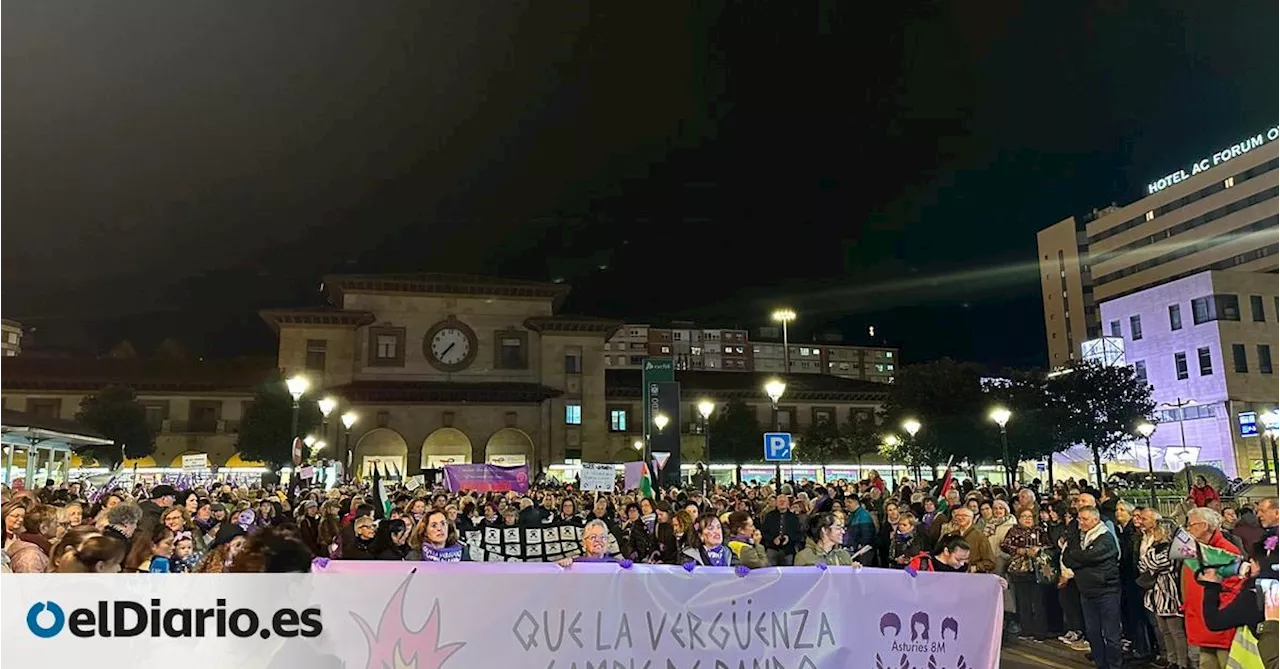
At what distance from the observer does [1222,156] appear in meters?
86.8

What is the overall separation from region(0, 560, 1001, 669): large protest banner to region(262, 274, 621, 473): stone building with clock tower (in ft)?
186

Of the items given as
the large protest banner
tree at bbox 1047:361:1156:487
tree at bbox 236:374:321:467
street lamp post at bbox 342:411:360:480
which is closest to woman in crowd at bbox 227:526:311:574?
the large protest banner

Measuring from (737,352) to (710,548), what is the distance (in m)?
135

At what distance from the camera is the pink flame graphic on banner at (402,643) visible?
18.2 feet

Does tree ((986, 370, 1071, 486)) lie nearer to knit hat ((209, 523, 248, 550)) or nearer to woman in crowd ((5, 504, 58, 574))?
knit hat ((209, 523, 248, 550))

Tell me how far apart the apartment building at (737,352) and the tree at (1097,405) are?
8461cm

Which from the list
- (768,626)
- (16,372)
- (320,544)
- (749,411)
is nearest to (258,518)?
(320,544)

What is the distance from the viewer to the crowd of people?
6973 millimetres

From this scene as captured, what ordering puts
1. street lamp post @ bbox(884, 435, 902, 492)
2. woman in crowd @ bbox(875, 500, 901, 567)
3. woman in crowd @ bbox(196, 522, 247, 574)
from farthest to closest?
1. street lamp post @ bbox(884, 435, 902, 492)
2. woman in crowd @ bbox(875, 500, 901, 567)
3. woman in crowd @ bbox(196, 522, 247, 574)

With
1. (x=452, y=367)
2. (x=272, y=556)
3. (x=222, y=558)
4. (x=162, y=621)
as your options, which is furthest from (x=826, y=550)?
(x=452, y=367)

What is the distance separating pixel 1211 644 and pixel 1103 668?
2.36 meters

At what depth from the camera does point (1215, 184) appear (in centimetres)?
8719

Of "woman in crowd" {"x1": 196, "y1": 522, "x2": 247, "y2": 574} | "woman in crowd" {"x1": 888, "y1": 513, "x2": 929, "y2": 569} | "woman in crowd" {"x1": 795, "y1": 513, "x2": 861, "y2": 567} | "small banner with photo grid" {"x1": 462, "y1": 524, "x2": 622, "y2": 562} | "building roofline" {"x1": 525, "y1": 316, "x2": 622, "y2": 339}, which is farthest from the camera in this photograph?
"building roofline" {"x1": 525, "y1": 316, "x2": 622, "y2": 339}

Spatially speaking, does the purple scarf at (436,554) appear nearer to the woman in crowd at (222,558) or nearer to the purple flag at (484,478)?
the woman in crowd at (222,558)
